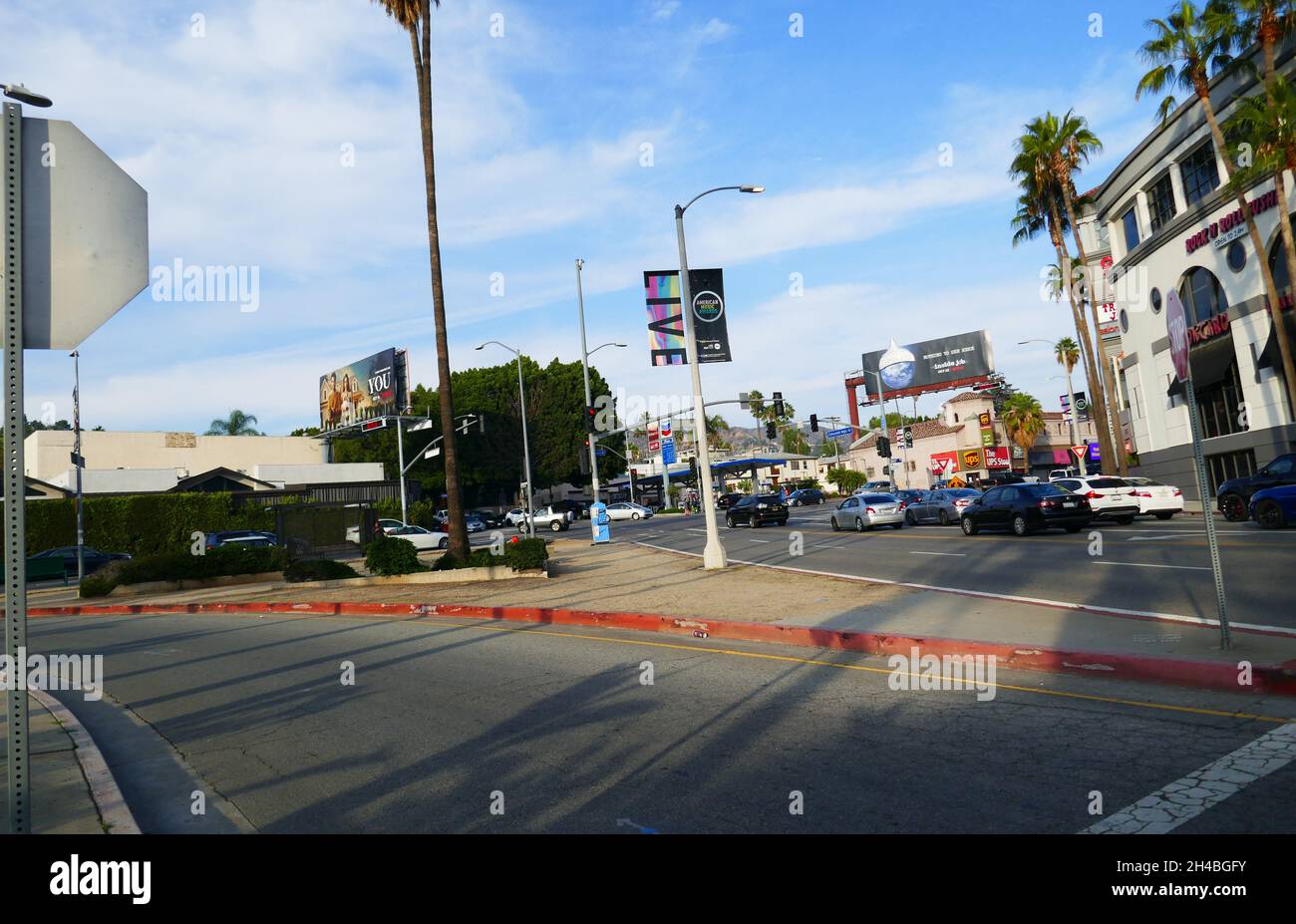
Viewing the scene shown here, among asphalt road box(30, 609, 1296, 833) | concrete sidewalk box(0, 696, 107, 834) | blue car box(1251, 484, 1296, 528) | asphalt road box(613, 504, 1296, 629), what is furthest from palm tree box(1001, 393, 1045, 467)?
concrete sidewalk box(0, 696, 107, 834)

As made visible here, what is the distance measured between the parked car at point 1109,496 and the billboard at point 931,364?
5862 centimetres

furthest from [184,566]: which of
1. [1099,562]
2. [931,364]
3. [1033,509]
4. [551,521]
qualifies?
[931,364]

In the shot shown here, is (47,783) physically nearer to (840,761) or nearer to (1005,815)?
(840,761)

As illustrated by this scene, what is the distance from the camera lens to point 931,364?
8600cm

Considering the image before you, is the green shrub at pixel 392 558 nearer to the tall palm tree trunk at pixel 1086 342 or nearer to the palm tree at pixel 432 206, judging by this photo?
the palm tree at pixel 432 206

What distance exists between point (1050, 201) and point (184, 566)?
37.1 meters

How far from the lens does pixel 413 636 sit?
44.4 ft

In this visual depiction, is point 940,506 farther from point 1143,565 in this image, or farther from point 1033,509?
point 1143,565

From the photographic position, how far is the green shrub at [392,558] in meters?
23.2

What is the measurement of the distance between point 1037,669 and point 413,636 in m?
9.00

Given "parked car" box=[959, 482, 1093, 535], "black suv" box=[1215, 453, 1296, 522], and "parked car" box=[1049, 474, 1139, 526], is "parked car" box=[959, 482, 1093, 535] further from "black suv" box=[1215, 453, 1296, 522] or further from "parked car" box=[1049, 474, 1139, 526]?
"black suv" box=[1215, 453, 1296, 522]
